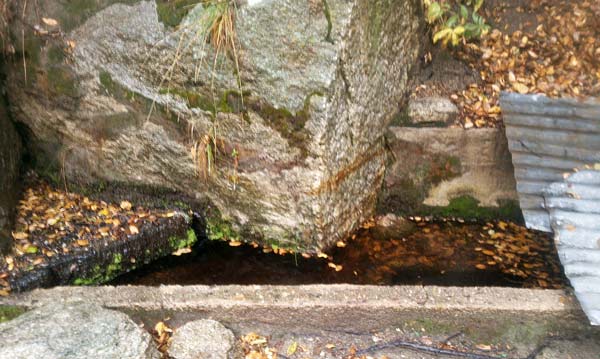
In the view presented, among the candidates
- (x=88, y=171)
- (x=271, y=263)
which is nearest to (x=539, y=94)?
(x=271, y=263)

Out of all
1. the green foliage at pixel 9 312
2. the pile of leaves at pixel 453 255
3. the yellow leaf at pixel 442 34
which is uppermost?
the yellow leaf at pixel 442 34

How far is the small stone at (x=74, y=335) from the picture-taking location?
2.62m

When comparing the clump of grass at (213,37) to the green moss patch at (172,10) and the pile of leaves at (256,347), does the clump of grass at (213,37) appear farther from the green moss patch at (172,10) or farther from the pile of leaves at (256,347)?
the pile of leaves at (256,347)

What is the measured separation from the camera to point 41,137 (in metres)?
4.28

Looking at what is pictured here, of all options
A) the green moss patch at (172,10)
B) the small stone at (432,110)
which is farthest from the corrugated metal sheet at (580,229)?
the green moss patch at (172,10)

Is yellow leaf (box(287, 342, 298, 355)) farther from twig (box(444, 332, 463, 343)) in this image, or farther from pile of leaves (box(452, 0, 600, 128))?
pile of leaves (box(452, 0, 600, 128))

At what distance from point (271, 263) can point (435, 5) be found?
2.30m

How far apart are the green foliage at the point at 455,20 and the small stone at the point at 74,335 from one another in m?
3.09

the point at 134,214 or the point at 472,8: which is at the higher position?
the point at 472,8

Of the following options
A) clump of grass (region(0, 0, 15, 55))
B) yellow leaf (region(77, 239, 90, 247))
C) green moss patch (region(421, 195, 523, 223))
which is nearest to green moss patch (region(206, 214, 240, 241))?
yellow leaf (region(77, 239, 90, 247))

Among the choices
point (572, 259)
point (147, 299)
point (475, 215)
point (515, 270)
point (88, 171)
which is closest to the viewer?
point (572, 259)

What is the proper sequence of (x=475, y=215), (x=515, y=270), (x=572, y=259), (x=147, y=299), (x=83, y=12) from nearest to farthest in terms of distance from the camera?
(x=572, y=259) < (x=147, y=299) < (x=83, y=12) < (x=515, y=270) < (x=475, y=215)

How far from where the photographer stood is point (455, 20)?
4.32 meters

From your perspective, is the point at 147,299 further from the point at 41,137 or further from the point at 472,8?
the point at 472,8
